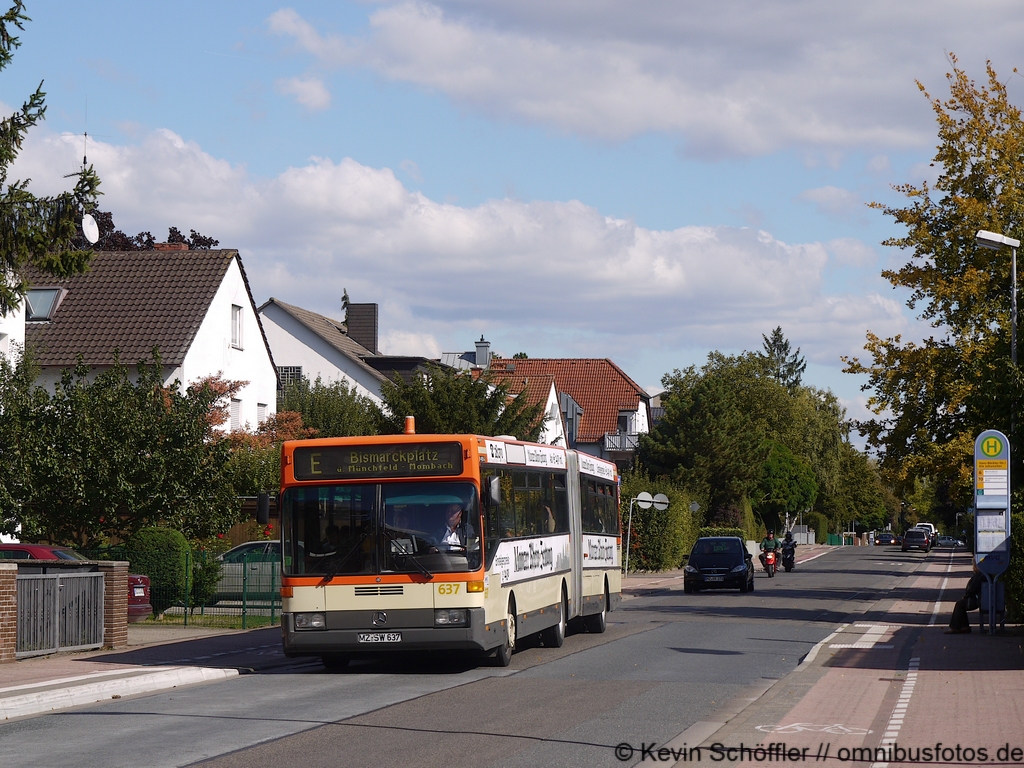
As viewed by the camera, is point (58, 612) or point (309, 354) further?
point (309, 354)

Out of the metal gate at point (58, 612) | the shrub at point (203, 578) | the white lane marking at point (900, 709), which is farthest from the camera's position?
the shrub at point (203, 578)

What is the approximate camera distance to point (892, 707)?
41.0ft

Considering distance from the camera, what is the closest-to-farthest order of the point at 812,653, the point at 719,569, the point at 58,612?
the point at 58,612
the point at 812,653
the point at 719,569

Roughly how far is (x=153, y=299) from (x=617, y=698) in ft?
101

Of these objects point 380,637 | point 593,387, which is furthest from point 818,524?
point 380,637

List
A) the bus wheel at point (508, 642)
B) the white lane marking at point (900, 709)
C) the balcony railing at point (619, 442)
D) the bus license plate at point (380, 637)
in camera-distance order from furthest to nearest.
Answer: the balcony railing at point (619, 442) < the bus wheel at point (508, 642) < the bus license plate at point (380, 637) < the white lane marking at point (900, 709)

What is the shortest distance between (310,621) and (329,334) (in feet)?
159

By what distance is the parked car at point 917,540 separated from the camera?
291 ft

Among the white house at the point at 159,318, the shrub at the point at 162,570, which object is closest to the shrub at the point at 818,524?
the white house at the point at 159,318

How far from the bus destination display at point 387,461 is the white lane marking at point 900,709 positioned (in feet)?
18.8

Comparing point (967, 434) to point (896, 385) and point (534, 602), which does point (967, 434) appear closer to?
point (896, 385)

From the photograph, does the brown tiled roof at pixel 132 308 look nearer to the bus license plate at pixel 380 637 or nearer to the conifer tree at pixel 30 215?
the conifer tree at pixel 30 215

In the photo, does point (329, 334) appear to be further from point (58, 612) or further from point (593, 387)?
point (58, 612)

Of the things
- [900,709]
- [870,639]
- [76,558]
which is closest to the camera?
[900,709]
